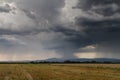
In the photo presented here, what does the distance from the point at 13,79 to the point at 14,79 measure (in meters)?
0.13

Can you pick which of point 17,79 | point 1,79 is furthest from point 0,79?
point 17,79

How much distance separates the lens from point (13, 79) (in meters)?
32.4

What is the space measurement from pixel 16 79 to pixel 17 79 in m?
0.17

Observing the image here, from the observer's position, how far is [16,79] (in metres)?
32.5

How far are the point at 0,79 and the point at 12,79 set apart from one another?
155 centimetres

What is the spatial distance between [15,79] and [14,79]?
13 cm

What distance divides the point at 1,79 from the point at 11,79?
51.7 inches

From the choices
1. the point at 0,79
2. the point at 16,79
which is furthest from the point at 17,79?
the point at 0,79

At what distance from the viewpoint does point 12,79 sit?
32.4 meters

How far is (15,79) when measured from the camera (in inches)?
1278

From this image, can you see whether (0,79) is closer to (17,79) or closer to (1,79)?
(1,79)

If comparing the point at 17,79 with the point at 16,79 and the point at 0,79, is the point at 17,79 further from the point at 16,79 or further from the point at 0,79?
the point at 0,79

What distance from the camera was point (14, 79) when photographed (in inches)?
1278

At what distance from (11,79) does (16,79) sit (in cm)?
64
